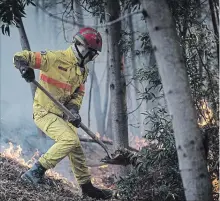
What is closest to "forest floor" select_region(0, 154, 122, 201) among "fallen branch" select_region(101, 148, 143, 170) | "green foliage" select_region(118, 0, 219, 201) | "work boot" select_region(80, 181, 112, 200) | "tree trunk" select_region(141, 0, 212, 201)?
"work boot" select_region(80, 181, 112, 200)

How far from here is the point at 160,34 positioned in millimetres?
3361

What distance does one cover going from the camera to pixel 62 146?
18.3ft

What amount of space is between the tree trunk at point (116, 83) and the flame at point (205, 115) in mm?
1865

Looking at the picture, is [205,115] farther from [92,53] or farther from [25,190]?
[25,190]

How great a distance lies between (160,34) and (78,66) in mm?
2763

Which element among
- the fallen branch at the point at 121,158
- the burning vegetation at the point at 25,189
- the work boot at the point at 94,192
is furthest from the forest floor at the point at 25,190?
the fallen branch at the point at 121,158

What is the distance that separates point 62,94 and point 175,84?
2845 millimetres

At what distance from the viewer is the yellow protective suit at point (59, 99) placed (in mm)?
5594

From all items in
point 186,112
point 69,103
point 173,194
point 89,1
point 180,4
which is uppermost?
point 89,1

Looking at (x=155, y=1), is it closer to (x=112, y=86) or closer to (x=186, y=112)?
(x=186, y=112)

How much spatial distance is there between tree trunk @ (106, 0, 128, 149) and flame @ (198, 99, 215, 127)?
1865 mm

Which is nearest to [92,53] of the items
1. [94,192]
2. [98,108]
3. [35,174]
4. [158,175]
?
[35,174]

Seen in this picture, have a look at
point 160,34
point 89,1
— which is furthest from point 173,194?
point 89,1

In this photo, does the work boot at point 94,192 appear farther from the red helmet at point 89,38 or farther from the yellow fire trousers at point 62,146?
the red helmet at point 89,38
